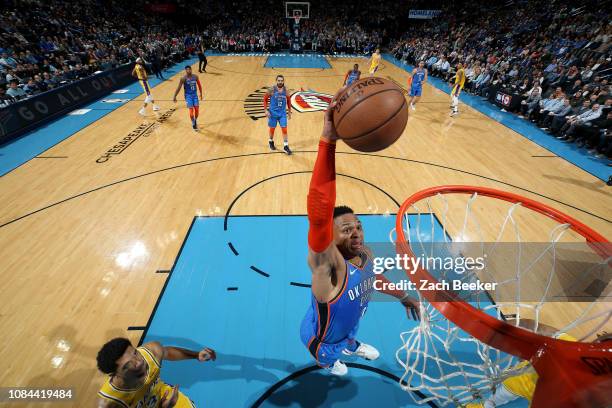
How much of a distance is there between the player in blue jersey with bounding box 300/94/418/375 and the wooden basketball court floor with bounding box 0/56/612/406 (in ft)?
2.84

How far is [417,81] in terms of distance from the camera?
34.1 ft

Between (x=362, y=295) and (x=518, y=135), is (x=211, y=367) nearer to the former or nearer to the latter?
(x=362, y=295)

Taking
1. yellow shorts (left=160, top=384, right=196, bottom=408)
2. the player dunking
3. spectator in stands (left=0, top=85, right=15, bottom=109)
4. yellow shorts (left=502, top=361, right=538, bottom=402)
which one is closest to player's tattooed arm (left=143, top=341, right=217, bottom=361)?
yellow shorts (left=160, top=384, right=196, bottom=408)

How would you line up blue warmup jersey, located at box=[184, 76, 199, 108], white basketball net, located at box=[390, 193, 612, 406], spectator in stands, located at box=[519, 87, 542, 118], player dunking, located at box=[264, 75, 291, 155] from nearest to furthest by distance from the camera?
white basketball net, located at box=[390, 193, 612, 406] → player dunking, located at box=[264, 75, 291, 155] → blue warmup jersey, located at box=[184, 76, 199, 108] → spectator in stands, located at box=[519, 87, 542, 118]

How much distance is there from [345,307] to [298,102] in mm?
10425

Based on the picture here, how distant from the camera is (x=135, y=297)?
4023 millimetres

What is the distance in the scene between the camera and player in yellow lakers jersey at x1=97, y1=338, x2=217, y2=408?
2025 mm

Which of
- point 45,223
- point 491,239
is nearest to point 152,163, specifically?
point 45,223

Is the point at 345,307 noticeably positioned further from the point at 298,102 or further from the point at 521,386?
the point at 298,102

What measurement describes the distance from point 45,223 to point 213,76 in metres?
12.3

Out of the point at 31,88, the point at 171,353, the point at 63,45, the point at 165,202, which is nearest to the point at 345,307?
the point at 171,353

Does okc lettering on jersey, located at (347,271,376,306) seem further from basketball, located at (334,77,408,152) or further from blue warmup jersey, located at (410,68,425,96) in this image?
blue warmup jersey, located at (410,68,425,96)

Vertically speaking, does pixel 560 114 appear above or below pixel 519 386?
below

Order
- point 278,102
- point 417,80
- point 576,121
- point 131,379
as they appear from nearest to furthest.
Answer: point 131,379 < point 278,102 < point 576,121 < point 417,80
